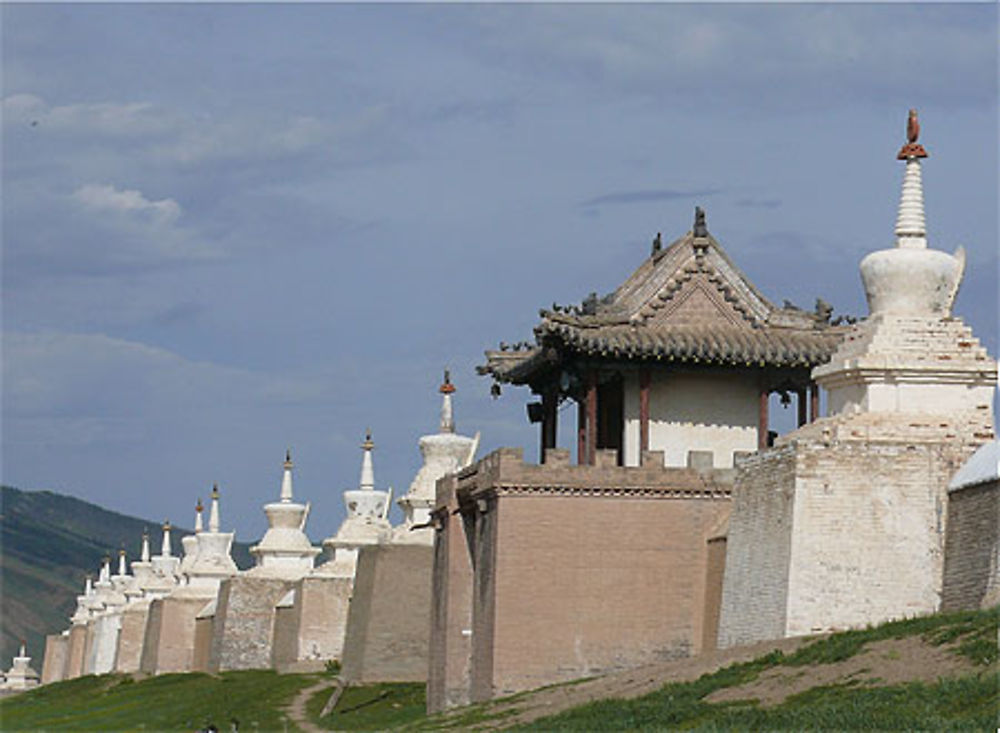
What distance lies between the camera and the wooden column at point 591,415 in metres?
50.0

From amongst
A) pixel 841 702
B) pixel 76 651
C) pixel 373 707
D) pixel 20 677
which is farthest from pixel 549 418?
pixel 20 677

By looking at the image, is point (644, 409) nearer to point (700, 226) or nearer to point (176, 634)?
point (700, 226)

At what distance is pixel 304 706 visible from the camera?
6291cm

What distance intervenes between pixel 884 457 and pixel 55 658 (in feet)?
314

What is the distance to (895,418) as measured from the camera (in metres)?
41.2

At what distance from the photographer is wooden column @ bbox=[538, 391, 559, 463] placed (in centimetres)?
5496

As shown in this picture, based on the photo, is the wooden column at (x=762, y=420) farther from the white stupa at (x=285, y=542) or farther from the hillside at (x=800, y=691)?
the white stupa at (x=285, y=542)

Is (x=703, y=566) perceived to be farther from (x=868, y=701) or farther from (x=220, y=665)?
(x=220, y=665)

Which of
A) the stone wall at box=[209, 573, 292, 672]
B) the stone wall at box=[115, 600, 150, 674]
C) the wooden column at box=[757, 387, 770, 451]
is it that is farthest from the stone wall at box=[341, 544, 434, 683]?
the stone wall at box=[115, 600, 150, 674]

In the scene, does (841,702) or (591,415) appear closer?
(841,702)

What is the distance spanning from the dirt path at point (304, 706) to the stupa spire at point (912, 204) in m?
20.2

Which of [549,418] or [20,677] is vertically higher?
[549,418]

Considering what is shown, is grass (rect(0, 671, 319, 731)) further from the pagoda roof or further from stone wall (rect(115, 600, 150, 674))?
the pagoda roof

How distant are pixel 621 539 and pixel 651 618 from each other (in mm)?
1633
